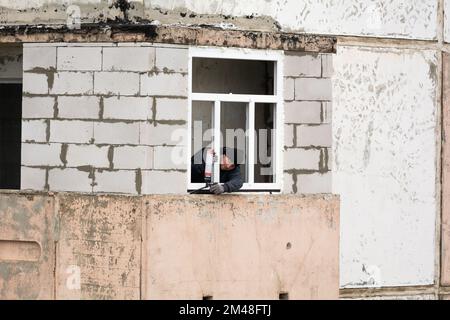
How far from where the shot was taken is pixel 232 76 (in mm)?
11578

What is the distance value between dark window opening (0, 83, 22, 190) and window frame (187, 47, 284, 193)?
11.1 ft

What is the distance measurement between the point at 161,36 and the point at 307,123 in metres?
1.86

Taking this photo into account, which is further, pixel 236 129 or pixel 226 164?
pixel 236 129

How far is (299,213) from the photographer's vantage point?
10.9 meters

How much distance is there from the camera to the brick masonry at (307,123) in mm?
10930

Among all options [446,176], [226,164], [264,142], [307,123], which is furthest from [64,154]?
[446,176]

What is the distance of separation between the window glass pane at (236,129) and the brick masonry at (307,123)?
1.50 ft

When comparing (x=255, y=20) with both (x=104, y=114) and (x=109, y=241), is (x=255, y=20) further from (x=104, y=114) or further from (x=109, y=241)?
(x=109, y=241)

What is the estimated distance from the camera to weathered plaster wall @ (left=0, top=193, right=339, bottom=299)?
1025cm

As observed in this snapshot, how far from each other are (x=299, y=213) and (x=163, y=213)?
1506mm

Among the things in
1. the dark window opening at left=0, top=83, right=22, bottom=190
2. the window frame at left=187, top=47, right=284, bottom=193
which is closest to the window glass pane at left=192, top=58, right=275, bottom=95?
the window frame at left=187, top=47, right=284, bottom=193

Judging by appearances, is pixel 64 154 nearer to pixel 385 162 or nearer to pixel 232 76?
pixel 232 76

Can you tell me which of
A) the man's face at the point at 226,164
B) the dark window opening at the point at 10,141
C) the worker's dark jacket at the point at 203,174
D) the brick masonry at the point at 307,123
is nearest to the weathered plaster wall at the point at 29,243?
the worker's dark jacket at the point at 203,174

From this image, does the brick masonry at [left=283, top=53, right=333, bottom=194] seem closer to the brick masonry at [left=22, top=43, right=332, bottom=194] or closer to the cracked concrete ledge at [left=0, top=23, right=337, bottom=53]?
the brick masonry at [left=22, top=43, right=332, bottom=194]
